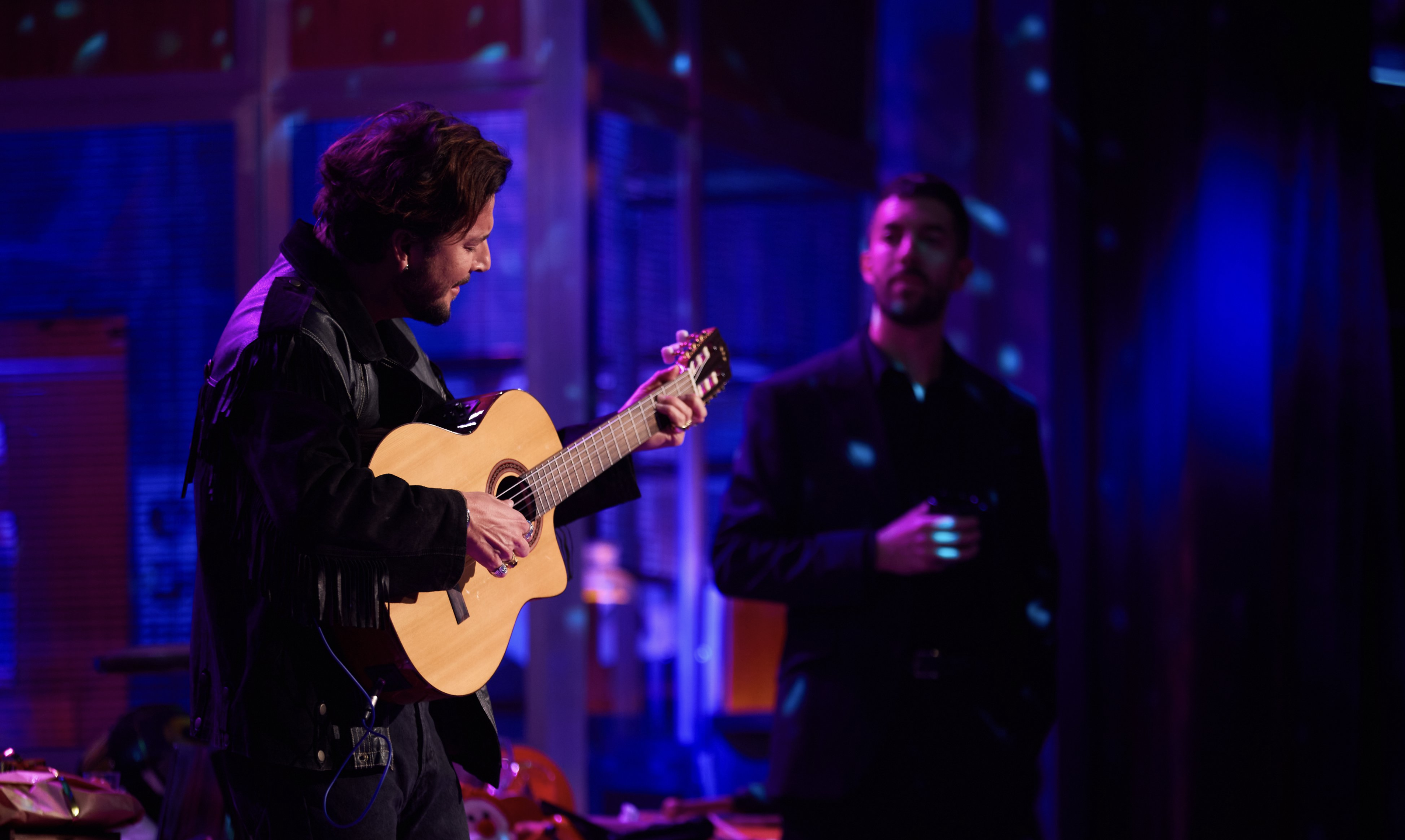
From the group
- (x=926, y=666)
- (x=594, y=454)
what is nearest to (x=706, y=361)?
(x=594, y=454)

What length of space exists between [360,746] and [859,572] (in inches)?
44.0

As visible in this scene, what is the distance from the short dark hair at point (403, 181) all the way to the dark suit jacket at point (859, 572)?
1.08 meters

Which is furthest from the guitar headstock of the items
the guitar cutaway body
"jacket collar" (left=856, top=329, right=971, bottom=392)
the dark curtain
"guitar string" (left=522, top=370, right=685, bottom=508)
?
the dark curtain

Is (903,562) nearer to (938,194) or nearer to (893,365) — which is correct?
(893,365)

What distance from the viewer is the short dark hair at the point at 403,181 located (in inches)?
57.6

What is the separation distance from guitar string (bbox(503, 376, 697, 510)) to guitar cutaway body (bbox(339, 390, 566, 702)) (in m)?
0.02

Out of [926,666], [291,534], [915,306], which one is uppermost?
[915,306]

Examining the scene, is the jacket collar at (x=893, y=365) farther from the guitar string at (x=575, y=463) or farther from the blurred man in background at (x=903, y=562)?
the guitar string at (x=575, y=463)

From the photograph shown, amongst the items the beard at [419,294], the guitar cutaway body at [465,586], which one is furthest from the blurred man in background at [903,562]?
the beard at [419,294]

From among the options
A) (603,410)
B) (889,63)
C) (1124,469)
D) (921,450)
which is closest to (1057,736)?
(1124,469)

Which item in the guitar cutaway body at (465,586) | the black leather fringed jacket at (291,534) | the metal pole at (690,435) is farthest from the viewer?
the metal pole at (690,435)

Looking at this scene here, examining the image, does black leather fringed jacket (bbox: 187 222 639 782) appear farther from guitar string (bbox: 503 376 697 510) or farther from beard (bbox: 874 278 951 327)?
beard (bbox: 874 278 951 327)

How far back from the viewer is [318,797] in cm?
137

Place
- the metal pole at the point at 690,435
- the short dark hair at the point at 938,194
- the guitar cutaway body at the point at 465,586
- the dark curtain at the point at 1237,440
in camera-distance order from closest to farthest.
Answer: the guitar cutaway body at the point at 465,586 < the dark curtain at the point at 1237,440 < the short dark hair at the point at 938,194 < the metal pole at the point at 690,435
